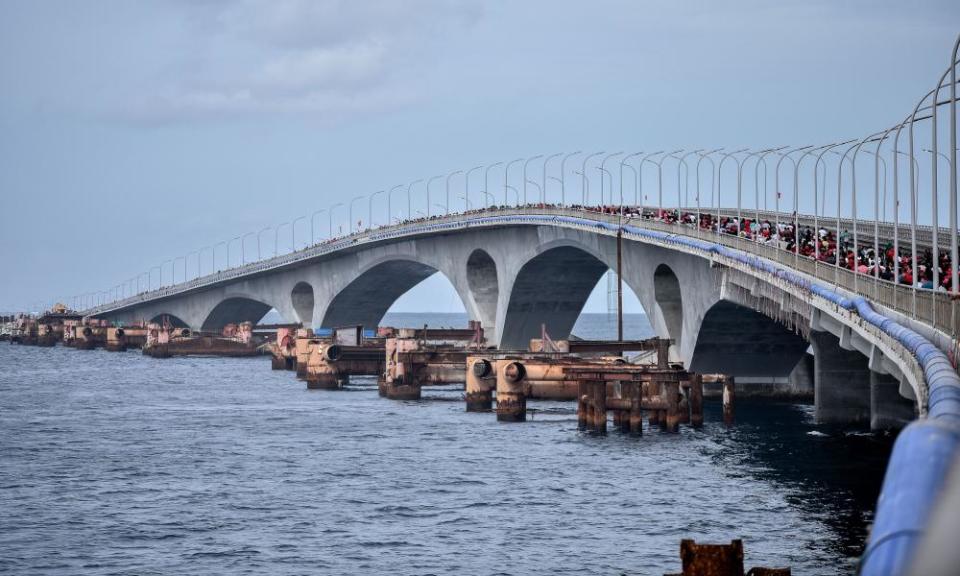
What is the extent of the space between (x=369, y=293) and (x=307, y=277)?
7677 millimetres

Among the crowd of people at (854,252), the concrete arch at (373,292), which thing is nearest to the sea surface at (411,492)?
the crowd of people at (854,252)

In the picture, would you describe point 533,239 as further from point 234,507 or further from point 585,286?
point 234,507

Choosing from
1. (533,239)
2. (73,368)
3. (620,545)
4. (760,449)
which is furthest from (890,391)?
(73,368)

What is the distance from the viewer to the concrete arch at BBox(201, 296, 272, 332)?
601ft

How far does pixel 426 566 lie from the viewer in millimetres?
32750

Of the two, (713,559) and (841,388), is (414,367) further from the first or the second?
(713,559)

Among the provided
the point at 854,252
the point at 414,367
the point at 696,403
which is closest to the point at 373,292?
the point at 414,367

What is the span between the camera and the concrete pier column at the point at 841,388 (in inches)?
2653

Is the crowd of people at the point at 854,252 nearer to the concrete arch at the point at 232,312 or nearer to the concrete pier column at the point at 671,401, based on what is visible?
the concrete pier column at the point at 671,401

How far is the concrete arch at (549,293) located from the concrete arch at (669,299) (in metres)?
22.4

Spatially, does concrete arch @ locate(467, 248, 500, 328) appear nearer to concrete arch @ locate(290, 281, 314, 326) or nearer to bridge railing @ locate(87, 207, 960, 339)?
bridge railing @ locate(87, 207, 960, 339)

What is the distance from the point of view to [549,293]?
124 metres

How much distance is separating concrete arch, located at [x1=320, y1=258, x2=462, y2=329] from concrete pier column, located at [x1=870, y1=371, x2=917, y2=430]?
86928mm

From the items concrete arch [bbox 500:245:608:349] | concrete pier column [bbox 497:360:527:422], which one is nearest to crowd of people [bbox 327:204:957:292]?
concrete arch [bbox 500:245:608:349]
